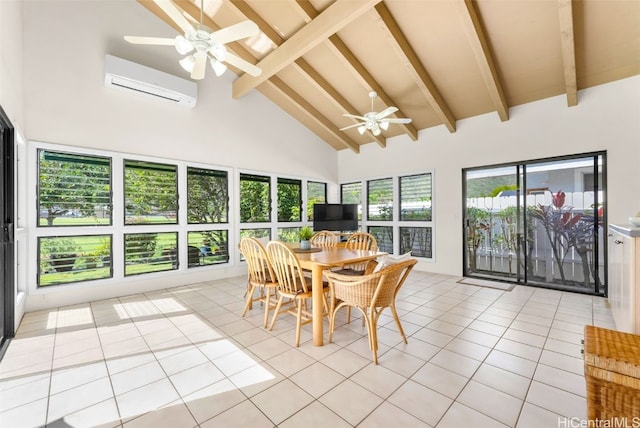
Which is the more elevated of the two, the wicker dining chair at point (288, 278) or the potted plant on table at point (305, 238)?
the potted plant on table at point (305, 238)

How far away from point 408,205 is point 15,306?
6.29 meters

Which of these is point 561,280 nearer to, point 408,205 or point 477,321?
point 477,321

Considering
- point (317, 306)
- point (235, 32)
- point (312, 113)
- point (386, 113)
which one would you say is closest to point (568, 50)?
point (386, 113)

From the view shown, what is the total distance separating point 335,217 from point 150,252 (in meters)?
3.72

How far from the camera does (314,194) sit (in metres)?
7.03

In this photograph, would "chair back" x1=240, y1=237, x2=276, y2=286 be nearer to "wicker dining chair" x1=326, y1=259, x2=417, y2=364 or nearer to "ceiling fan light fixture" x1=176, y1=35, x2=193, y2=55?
"wicker dining chair" x1=326, y1=259, x2=417, y2=364

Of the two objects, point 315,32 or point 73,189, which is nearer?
point 315,32

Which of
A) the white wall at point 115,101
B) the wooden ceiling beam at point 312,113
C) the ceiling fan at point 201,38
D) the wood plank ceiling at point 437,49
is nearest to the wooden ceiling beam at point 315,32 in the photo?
the wood plank ceiling at point 437,49

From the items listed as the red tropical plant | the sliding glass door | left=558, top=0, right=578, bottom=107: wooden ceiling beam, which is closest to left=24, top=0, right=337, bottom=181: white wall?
the sliding glass door

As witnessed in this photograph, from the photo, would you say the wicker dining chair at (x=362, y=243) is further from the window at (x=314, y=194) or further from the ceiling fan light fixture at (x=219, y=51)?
the ceiling fan light fixture at (x=219, y=51)

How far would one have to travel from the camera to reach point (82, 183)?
388cm

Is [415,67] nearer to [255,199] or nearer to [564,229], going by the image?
[564,229]

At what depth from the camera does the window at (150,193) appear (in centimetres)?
427

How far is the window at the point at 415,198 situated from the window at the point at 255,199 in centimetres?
305
